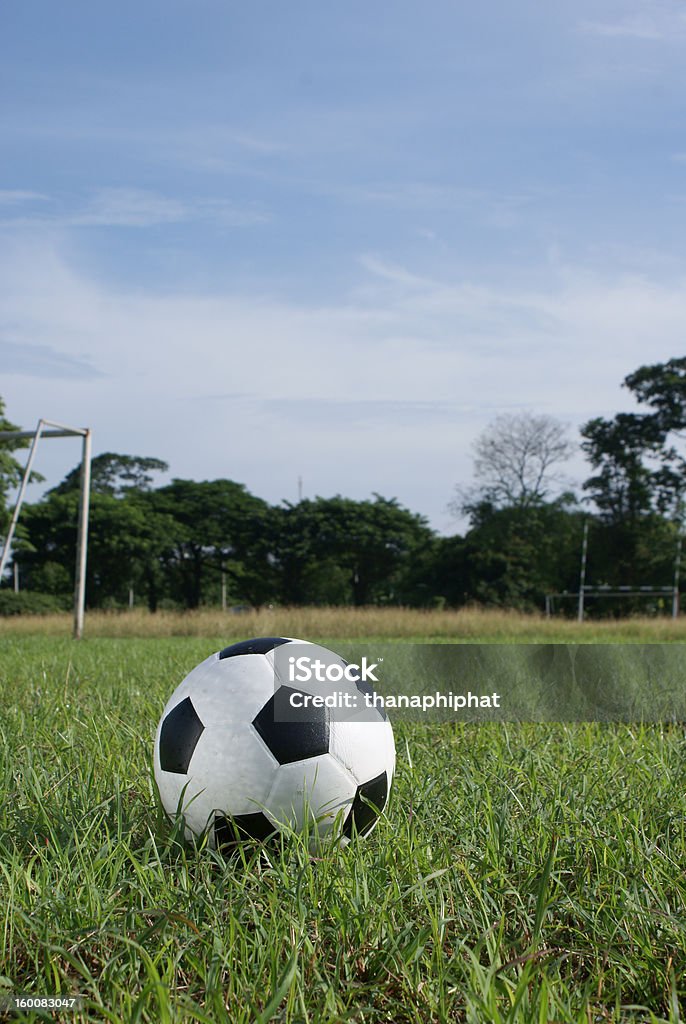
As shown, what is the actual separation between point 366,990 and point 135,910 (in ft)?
1.89

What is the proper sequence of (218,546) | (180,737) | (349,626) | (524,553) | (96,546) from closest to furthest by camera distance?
(180,737)
(349,626)
(524,553)
(96,546)
(218,546)

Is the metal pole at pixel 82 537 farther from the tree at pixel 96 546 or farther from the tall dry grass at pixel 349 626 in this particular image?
the tree at pixel 96 546

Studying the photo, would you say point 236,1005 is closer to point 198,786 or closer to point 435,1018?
point 435,1018

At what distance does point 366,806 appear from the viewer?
251cm

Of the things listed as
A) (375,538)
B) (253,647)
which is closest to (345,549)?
(375,538)

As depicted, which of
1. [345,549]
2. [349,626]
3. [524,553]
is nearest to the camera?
[349,626]

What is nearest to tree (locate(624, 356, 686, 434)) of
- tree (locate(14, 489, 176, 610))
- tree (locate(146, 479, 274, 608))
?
tree (locate(146, 479, 274, 608))

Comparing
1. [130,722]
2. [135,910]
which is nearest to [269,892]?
[135,910]

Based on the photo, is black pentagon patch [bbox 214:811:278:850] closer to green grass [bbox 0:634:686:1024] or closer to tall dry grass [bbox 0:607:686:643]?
green grass [bbox 0:634:686:1024]

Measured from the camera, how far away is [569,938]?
2.01m

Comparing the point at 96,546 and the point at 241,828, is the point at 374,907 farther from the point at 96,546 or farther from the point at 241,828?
the point at 96,546

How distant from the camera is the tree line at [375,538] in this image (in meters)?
37.8

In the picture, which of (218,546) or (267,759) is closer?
(267,759)

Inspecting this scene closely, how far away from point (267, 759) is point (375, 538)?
42.2 metres
